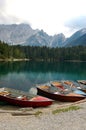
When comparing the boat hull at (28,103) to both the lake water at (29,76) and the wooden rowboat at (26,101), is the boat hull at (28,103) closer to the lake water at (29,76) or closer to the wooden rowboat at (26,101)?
the wooden rowboat at (26,101)

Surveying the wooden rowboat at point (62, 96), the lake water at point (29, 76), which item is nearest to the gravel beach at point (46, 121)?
the wooden rowboat at point (62, 96)

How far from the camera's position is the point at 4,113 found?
971 inches

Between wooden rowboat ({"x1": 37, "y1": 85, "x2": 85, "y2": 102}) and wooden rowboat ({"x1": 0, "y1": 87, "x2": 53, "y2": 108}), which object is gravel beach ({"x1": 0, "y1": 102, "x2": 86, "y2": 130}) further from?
wooden rowboat ({"x1": 37, "y1": 85, "x2": 85, "y2": 102})

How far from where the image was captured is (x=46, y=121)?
821 inches

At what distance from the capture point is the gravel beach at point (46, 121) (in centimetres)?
1883

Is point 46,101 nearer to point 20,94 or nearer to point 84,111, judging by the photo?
point 20,94

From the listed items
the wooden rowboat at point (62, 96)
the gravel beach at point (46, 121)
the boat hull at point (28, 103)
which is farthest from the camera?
the wooden rowboat at point (62, 96)

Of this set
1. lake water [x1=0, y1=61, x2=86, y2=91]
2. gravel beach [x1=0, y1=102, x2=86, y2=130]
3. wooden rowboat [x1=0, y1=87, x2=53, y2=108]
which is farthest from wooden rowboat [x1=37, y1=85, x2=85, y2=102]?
Result: lake water [x1=0, y1=61, x2=86, y2=91]

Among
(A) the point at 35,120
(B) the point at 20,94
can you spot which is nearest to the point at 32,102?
(B) the point at 20,94

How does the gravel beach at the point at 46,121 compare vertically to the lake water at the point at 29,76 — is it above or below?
above

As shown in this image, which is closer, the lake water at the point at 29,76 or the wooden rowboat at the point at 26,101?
the wooden rowboat at the point at 26,101

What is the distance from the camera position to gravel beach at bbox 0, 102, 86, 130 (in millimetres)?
18828

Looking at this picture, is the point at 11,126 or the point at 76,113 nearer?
the point at 11,126

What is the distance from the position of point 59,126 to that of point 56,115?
12.9ft
